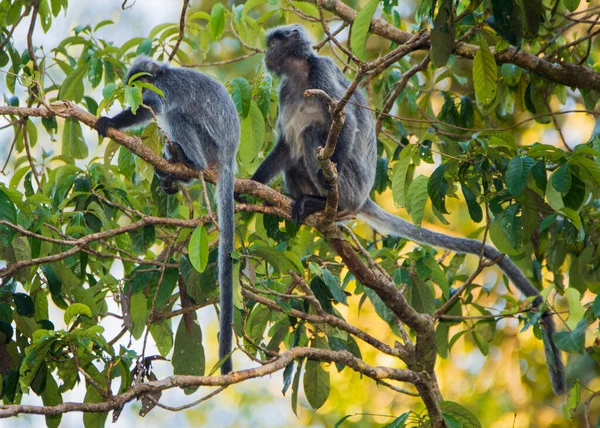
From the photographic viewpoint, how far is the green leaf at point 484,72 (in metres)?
2.99

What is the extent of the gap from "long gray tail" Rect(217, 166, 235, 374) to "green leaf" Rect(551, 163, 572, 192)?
1464mm

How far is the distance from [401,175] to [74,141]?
6.91 feet

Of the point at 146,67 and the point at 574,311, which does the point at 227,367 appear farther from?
the point at 146,67

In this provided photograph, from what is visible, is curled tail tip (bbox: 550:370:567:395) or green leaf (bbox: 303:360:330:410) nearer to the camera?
green leaf (bbox: 303:360:330:410)

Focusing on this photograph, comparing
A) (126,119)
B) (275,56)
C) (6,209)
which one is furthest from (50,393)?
(275,56)

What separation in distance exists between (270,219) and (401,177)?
768mm

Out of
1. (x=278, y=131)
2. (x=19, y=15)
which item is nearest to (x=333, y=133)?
(x=278, y=131)

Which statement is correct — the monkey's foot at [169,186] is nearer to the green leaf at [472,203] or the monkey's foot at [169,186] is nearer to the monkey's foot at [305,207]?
the monkey's foot at [305,207]

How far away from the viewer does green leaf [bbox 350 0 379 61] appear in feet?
9.65

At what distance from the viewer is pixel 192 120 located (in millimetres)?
4281

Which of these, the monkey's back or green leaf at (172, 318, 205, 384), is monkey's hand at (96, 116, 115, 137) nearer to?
the monkey's back

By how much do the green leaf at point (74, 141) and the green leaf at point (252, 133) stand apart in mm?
1100

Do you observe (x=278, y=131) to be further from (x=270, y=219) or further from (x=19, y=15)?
(x=19, y=15)

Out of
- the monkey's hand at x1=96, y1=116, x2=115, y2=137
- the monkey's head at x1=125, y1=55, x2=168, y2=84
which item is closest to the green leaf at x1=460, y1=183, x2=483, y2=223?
the monkey's hand at x1=96, y1=116, x2=115, y2=137
